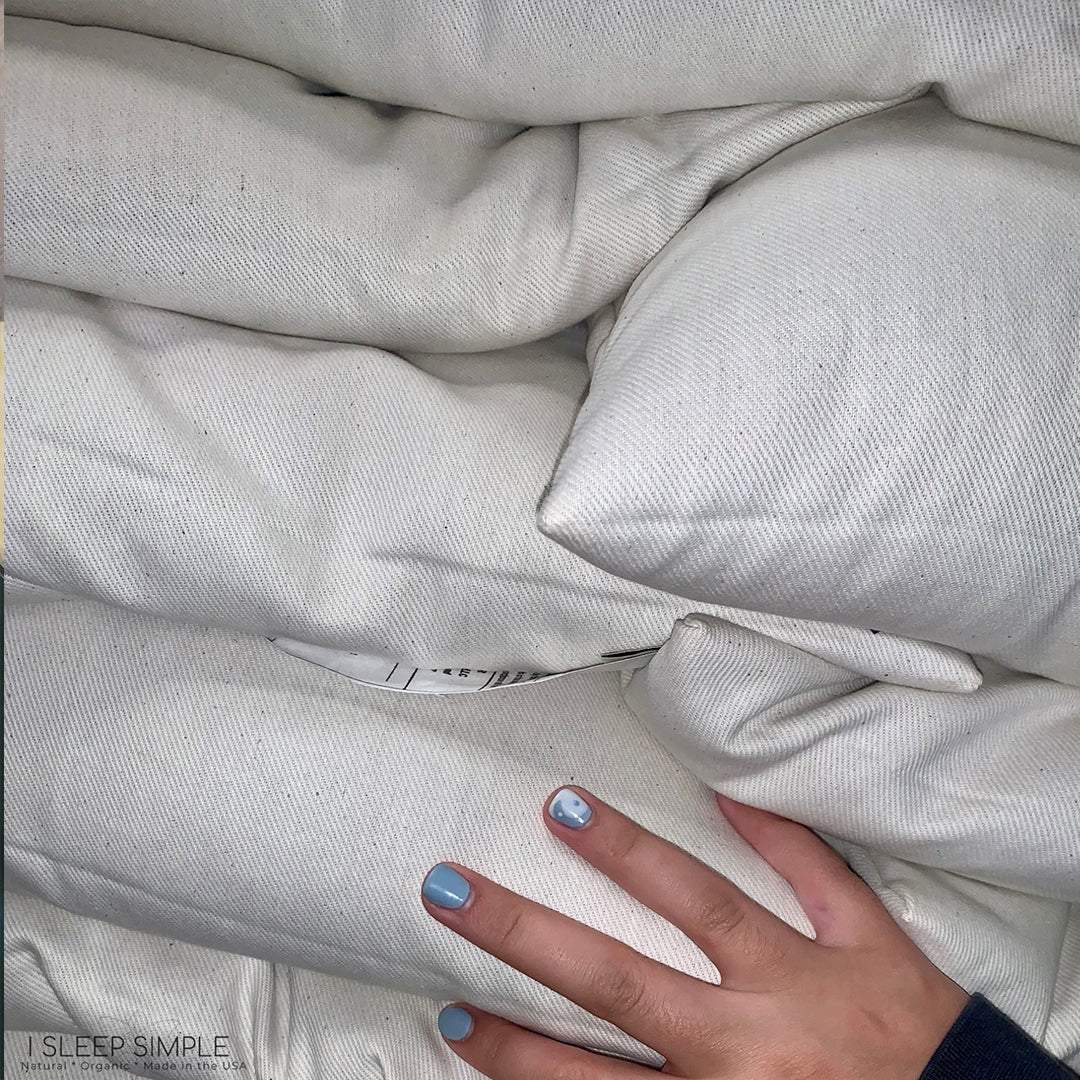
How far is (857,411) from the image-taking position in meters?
0.40

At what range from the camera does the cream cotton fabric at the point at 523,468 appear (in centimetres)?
40

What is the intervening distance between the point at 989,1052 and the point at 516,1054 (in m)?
0.22

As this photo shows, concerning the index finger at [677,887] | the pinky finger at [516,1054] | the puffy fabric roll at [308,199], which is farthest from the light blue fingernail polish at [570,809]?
the puffy fabric roll at [308,199]

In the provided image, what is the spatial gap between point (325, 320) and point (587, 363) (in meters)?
0.15

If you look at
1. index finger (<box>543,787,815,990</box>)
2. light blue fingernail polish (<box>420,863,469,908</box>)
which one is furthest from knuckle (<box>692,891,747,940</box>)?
light blue fingernail polish (<box>420,863,469,908</box>)

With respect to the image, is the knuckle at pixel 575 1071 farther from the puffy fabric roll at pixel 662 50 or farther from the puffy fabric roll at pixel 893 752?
the puffy fabric roll at pixel 662 50

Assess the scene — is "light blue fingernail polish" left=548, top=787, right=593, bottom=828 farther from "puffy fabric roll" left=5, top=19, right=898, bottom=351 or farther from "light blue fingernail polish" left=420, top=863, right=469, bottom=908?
"puffy fabric roll" left=5, top=19, right=898, bottom=351

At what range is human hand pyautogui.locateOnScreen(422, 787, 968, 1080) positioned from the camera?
19.4 inches

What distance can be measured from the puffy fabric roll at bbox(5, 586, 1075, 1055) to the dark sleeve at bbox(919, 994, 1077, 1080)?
16 millimetres

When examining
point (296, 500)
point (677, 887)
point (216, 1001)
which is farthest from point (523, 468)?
point (216, 1001)

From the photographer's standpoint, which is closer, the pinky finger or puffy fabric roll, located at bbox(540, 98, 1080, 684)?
puffy fabric roll, located at bbox(540, 98, 1080, 684)

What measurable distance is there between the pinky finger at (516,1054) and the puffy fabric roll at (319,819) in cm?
1

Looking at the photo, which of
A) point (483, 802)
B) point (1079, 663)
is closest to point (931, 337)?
point (1079, 663)

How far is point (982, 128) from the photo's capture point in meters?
0.47
